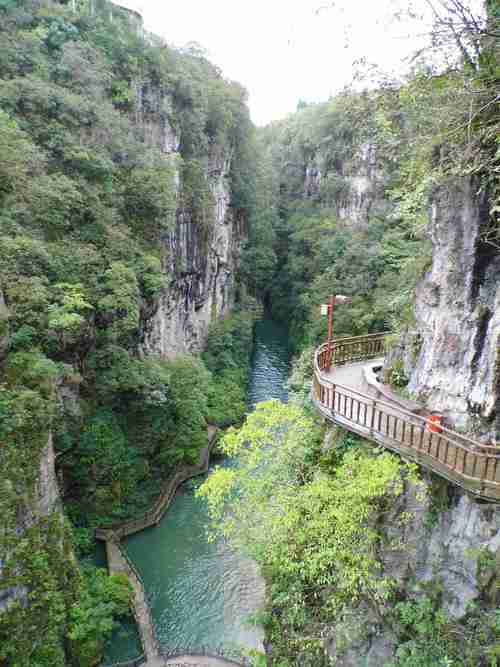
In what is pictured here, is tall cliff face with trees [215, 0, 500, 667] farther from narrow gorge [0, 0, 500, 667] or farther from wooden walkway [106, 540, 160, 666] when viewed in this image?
wooden walkway [106, 540, 160, 666]

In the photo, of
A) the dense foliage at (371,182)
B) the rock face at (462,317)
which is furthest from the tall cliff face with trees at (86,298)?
the rock face at (462,317)

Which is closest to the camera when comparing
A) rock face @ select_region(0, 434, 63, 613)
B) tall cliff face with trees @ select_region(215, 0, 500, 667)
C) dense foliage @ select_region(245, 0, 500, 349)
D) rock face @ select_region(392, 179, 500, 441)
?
tall cliff face with trees @ select_region(215, 0, 500, 667)

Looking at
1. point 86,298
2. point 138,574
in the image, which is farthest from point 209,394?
point 86,298

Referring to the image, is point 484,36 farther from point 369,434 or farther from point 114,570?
point 114,570

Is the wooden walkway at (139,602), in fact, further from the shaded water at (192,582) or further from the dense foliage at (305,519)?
the dense foliage at (305,519)

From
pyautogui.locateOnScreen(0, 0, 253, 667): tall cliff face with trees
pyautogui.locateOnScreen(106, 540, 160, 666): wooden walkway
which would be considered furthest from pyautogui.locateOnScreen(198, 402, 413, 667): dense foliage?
pyautogui.locateOnScreen(0, 0, 253, 667): tall cliff face with trees

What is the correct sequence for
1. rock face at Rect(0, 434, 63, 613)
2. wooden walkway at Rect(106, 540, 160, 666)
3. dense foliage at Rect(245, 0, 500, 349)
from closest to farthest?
dense foliage at Rect(245, 0, 500, 349), rock face at Rect(0, 434, 63, 613), wooden walkway at Rect(106, 540, 160, 666)

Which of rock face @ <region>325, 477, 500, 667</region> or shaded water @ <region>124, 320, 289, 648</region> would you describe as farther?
shaded water @ <region>124, 320, 289, 648</region>
